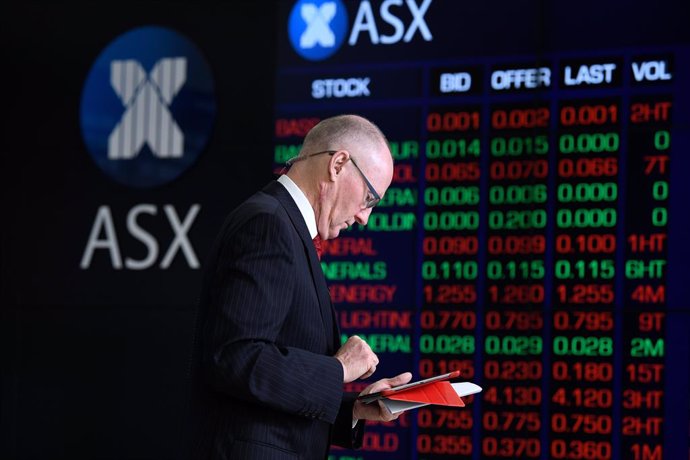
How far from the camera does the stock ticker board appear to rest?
368cm

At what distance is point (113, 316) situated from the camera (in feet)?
14.9

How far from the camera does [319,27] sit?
426 centimetres

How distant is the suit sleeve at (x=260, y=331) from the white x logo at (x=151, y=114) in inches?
103

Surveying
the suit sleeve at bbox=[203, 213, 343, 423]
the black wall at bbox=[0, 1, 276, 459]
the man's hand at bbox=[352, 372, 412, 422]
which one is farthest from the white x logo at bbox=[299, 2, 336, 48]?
the suit sleeve at bbox=[203, 213, 343, 423]

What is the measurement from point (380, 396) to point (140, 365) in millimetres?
2564

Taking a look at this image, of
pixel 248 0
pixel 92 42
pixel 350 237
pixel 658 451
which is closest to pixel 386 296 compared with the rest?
pixel 350 237

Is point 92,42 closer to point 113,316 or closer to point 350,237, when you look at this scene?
point 113,316

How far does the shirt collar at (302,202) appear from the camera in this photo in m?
2.17

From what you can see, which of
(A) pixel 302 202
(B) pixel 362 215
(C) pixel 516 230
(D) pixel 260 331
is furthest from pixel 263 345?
(C) pixel 516 230

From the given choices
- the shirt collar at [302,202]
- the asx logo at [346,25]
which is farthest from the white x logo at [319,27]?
the shirt collar at [302,202]

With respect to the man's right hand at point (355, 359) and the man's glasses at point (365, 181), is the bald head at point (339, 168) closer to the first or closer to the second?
the man's glasses at point (365, 181)

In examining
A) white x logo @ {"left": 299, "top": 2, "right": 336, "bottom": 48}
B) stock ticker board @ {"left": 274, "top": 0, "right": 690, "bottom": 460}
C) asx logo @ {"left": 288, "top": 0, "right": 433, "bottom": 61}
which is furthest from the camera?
white x logo @ {"left": 299, "top": 2, "right": 336, "bottom": 48}

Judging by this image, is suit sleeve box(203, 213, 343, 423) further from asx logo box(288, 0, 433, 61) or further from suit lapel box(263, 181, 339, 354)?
asx logo box(288, 0, 433, 61)

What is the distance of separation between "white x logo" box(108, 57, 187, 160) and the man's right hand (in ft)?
8.38
